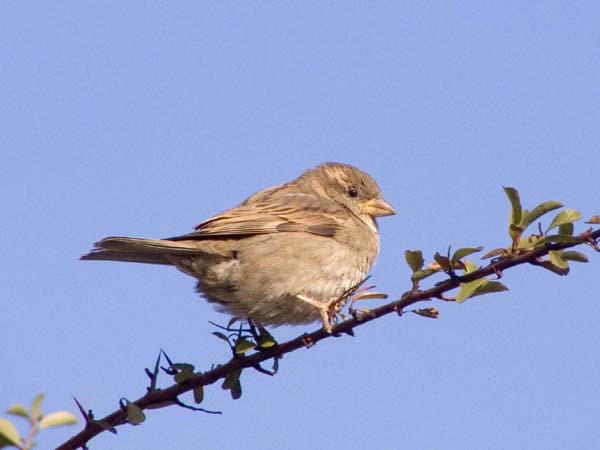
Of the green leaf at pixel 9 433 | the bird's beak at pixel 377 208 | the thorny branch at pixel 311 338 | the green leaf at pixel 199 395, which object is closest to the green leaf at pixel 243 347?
the thorny branch at pixel 311 338

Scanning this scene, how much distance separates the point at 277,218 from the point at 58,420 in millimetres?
4210

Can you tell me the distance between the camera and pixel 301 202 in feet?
21.1

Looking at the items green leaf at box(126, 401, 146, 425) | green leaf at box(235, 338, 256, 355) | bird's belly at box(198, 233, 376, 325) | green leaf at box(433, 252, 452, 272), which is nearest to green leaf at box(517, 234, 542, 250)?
green leaf at box(433, 252, 452, 272)

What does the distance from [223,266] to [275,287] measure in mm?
348

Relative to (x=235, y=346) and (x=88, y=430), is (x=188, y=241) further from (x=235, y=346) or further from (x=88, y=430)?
(x=88, y=430)

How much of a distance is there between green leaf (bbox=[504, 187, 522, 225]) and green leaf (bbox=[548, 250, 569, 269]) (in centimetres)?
19

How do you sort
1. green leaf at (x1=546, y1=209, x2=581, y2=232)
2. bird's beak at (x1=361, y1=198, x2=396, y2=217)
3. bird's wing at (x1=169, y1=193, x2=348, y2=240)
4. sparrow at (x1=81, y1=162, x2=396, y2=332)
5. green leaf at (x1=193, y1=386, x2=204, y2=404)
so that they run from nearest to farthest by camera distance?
green leaf at (x1=546, y1=209, x2=581, y2=232) → green leaf at (x1=193, y1=386, x2=204, y2=404) → sparrow at (x1=81, y1=162, x2=396, y2=332) → bird's wing at (x1=169, y1=193, x2=348, y2=240) → bird's beak at (x1=361, y1=198, x2=396, y2=217)

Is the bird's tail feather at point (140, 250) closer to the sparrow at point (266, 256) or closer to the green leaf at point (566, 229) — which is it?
the sparrow at point (266, 256)

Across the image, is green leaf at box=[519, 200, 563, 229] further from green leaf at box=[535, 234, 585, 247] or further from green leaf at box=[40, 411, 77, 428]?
green leaf at box=[40, 411, 77, 428]

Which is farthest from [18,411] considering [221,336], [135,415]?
[221,336]

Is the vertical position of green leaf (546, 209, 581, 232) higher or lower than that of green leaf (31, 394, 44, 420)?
higher

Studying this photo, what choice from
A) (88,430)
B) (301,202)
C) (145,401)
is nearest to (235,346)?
(145,401)

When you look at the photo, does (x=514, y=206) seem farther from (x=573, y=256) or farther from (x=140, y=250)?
(x=140, y=250)

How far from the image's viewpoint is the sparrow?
5.36 m
